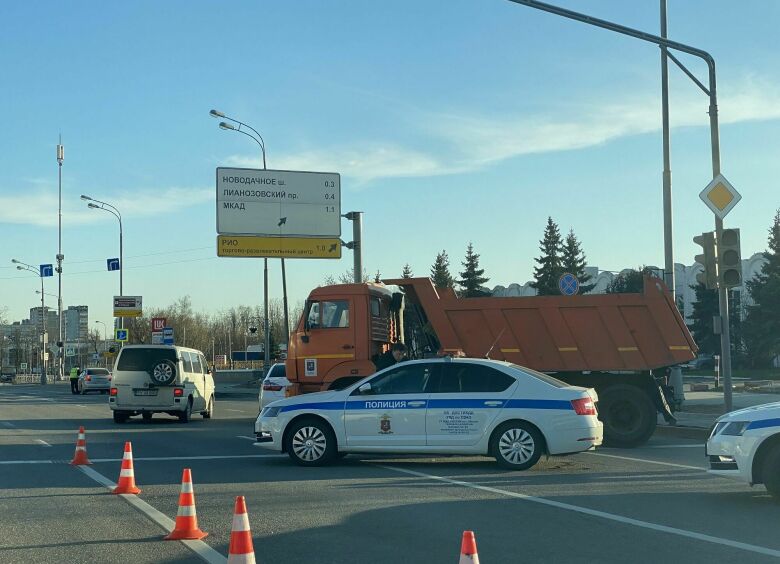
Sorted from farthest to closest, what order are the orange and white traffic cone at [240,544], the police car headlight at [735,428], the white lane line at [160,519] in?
1. the police car headlight at [735,428]
2. the white lane line at [160,519]
3. the orange and white traffic cone at [240,544]

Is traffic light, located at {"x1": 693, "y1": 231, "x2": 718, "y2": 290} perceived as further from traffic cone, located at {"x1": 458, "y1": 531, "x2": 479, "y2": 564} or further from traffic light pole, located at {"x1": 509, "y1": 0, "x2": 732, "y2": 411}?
traffic cone, located at {"x1": 458, "y1": 531, "x2": 479, "y2": 564}

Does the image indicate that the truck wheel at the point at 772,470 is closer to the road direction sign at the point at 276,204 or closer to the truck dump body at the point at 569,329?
the truck dump body at the point at 569,329

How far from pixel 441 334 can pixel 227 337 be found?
13211cm

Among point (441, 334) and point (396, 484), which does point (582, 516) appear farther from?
point (441, 334)

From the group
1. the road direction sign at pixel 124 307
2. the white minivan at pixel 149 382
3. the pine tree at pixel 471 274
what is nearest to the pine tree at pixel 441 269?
the pine tree at pixel 471 274

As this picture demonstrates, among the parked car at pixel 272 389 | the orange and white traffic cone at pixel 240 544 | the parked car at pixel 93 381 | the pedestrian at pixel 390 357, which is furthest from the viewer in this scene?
the parked car at pixel 93 381

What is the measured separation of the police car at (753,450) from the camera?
977 cm

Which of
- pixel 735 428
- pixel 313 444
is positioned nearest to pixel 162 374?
pixel 313 444

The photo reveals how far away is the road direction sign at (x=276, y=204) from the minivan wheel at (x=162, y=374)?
29.3 ft

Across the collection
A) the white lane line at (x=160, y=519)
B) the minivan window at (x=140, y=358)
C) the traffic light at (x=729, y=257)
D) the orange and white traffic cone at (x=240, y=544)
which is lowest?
the white lane line at (x=160, y=519)

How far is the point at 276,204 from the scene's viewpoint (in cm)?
3272

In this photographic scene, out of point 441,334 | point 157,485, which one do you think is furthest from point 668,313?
point 157,485

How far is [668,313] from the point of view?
56.1ft

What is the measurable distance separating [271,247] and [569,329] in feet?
55.0
